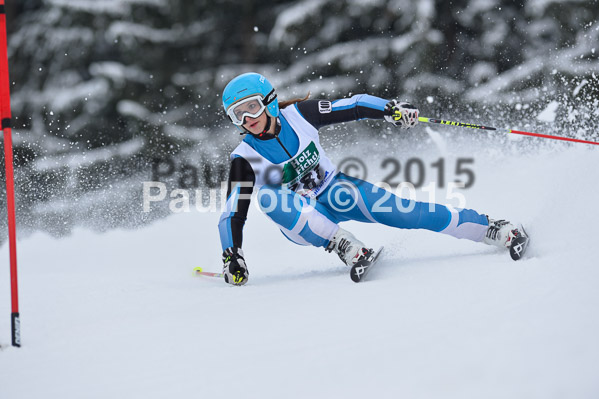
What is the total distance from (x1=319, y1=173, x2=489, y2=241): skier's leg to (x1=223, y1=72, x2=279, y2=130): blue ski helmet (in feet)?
1.94

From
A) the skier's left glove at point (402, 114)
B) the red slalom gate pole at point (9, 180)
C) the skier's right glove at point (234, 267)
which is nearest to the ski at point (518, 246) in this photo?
the skier's left glove at point (402, 114)

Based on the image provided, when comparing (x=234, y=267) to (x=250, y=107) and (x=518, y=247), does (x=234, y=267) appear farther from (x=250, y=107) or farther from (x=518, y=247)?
(x=518, y=247)

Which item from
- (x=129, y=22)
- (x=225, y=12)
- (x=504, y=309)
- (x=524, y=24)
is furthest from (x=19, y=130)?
(x=504, y=309)

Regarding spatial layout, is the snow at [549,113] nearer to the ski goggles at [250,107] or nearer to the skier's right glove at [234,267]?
the ski goggles at [250,107]

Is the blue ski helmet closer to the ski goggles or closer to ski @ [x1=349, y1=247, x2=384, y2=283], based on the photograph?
the ski goggles

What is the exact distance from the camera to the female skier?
3061mm

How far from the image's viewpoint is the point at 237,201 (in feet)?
10.5

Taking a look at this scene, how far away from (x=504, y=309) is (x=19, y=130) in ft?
26.4

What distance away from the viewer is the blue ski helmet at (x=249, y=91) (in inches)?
121

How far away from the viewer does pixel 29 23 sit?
8164mm

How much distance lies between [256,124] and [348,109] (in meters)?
0.52

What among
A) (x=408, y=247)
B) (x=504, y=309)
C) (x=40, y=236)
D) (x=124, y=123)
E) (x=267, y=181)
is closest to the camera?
(x=504, y=309)

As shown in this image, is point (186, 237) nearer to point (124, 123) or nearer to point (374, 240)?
point (374, 240)

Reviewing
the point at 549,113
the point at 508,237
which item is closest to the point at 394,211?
the point at 508,237
